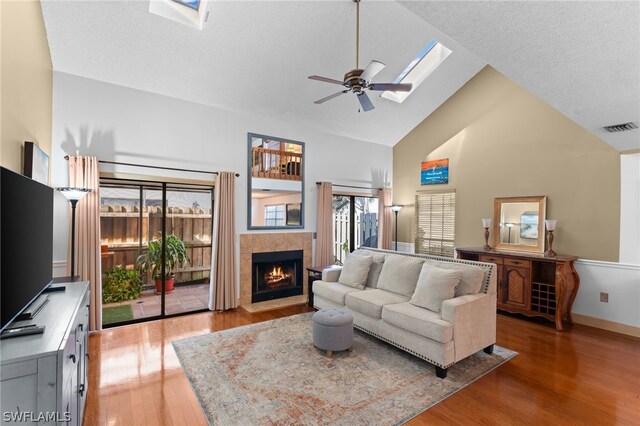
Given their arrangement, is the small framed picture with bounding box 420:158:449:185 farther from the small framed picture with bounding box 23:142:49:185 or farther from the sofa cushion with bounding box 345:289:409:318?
the small framed picture with bounding box 23:142:49:185

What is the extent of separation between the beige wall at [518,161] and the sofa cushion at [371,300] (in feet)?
9.13

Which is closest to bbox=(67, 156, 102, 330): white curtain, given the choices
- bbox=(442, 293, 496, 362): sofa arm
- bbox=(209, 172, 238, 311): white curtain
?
bbox=(209, 172, 238, 311): white curtain

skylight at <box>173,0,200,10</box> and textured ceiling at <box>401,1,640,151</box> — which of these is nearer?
textured ceiling at <box>401,1,640,151</box>

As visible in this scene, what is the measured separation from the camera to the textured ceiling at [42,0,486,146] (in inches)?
133

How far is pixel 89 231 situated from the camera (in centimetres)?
382

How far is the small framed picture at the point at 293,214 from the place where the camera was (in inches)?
228

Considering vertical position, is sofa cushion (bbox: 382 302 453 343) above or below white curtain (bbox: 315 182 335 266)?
below

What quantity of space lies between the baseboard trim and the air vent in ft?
→ 8.51

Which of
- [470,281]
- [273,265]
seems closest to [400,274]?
[470,281]

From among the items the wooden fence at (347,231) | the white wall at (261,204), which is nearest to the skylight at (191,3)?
the white wall at (261,204)

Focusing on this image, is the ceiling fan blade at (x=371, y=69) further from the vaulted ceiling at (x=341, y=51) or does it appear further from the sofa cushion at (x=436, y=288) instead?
the sofa cushion at (x=436, y=288)

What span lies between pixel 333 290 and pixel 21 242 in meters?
3.23

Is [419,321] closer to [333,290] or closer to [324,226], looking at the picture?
[333,290]

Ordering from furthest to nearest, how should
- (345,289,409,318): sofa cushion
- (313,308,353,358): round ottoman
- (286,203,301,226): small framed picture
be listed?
(286,203,301,226): small framed picture < (345,289,409,318): sofa cushion < (313,308,353,358): round ottoman
